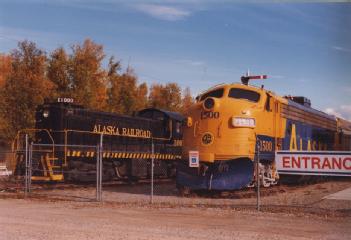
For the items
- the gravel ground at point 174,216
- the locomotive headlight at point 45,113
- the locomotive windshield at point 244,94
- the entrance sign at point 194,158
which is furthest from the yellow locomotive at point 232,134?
the locomotive headlight at point 45,113

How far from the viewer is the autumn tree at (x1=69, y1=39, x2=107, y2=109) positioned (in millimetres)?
29609

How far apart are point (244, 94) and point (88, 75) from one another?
16708mm

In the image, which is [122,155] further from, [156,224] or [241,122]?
[156,224]

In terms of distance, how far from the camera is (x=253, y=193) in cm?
1530

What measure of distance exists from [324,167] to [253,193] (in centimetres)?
368

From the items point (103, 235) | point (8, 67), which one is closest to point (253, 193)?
point (103, 235)

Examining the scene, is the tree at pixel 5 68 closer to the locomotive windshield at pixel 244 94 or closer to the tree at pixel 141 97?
the tree at pixel 141 97

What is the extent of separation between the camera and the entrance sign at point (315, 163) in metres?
11.7

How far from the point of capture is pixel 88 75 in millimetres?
29984

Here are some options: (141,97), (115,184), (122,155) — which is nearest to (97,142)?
(122,155)

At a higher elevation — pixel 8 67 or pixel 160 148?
pixel 8 67

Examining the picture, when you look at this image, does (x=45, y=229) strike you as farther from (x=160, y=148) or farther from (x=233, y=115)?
(x=160, y=148)

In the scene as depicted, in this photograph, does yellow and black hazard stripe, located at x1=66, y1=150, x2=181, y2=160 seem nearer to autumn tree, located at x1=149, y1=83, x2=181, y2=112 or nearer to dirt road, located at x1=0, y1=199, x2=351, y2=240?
dirt road, located at x1=0, y1=199, x2=351, y2=240

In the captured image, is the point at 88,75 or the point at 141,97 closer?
the point at 88,75
